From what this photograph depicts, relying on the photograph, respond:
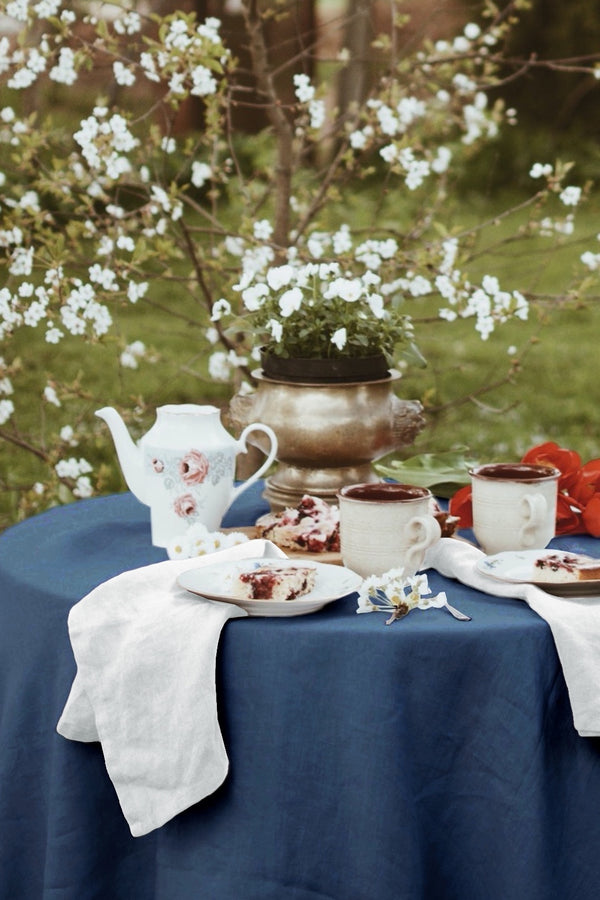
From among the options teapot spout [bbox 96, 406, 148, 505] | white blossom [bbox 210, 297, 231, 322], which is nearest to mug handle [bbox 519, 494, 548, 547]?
teapot spout [bbox 96, 406, 148, 505]

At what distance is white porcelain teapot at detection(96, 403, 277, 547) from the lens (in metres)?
2.02

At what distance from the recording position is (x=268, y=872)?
160 cm

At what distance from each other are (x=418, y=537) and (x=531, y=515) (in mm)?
224

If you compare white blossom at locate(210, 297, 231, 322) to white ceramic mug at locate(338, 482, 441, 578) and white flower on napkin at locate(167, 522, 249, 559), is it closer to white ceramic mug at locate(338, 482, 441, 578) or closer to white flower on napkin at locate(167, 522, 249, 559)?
white flower on napkin at locate(167, 522, 249, 559)

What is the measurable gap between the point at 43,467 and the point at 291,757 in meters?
4.92

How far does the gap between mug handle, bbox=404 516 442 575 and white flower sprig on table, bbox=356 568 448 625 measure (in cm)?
8

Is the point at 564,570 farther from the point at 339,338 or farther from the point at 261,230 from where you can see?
the point at 261,230

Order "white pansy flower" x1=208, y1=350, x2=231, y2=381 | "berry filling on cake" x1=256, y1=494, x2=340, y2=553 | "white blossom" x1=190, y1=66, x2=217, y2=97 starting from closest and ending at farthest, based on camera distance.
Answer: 1. "berry filling on cake" x1=256, y1=494, x2=340, y2=553
2. "white blossom" x1=190, y1=66, x2=217, y2=97
3. "white pansy flower" x1=208, y1=350, x2=231, y2=381

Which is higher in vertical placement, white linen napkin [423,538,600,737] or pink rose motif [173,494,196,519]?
pink rose motif [173,494,196,519]

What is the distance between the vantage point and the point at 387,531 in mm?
1757

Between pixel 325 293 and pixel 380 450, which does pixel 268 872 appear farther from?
pixel 325 293

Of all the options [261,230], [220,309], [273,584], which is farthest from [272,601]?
[261,230]

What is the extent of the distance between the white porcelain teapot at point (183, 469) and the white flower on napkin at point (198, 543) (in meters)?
0.11

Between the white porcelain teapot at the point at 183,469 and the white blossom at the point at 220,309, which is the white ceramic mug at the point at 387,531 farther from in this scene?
the white blossom at the point at 220,309
